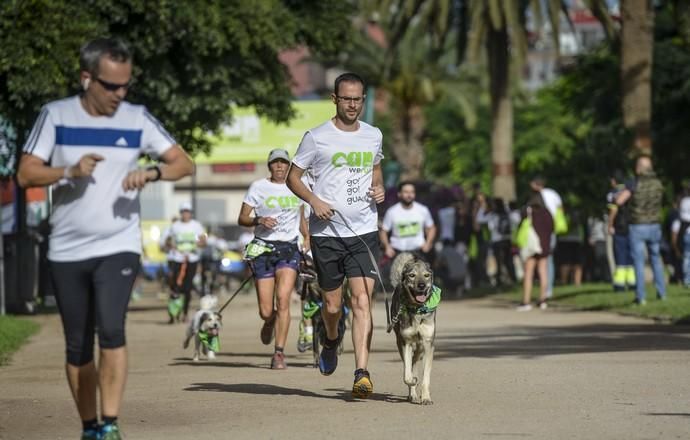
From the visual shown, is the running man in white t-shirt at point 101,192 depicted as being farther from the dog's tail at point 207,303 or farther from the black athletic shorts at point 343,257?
the dog's tail at point 207,303

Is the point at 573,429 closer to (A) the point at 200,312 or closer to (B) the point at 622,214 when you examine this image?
(A) the point at 200,312

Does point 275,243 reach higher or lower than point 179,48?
lower

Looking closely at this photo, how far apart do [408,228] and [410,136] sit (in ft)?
123

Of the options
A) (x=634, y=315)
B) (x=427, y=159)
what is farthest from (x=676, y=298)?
(x=427, y=159)

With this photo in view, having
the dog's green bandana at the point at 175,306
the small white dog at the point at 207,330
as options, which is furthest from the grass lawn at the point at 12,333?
the dog's green bandana at the point at 175,306

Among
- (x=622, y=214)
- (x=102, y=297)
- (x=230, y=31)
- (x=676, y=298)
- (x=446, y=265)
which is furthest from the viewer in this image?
(x=446, y=265)

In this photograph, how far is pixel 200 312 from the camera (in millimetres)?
16984

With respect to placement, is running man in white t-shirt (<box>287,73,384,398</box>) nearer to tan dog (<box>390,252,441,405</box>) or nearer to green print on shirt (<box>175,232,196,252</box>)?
tan dog (<box>390,252,441,405</box>)

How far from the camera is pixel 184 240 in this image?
2711 cm

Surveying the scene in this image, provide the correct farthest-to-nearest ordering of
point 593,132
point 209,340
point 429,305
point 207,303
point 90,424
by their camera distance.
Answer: point 593,132, point 207,303, point 209,340, point 429,305, point 90,424

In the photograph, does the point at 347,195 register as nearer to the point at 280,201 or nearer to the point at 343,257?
the point at 343,257

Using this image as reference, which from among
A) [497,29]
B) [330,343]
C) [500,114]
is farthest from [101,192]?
[500,114]

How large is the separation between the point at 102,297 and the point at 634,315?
48.3 feet

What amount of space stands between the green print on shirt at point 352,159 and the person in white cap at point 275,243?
3496mm
